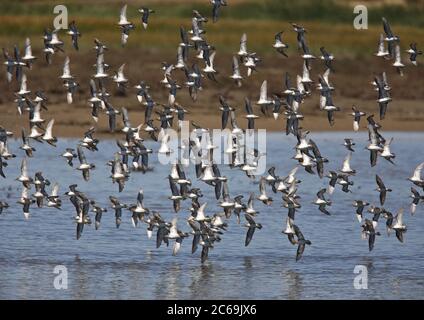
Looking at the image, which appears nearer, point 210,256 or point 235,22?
point 210,256

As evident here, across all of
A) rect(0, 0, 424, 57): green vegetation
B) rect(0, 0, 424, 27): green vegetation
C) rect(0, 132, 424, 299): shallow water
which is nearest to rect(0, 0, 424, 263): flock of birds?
rect(0, 132, 424, 299): shallow water

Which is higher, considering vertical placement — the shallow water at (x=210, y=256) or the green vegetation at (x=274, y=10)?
the green vegetation at (x=274, y=10)

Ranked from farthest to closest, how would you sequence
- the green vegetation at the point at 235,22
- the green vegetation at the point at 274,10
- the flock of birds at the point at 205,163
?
the green vegetation at the point at 274,10 → the green vegetation at the point at 235,22 → the flock of birds at the point at 205,163

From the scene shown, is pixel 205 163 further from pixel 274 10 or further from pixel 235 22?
pixel 274 10

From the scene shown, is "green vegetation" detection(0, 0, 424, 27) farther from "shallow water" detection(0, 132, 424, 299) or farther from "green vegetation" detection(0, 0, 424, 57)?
"shallow water" detection(0, 132, 424, 299)

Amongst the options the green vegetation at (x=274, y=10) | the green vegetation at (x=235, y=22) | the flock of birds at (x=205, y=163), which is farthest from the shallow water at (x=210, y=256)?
the green vegetation at (x=274, y=10)

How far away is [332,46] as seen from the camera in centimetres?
5750

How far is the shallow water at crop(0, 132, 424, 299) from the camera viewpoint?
1078 inches

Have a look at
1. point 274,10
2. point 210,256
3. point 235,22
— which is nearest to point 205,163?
point 210,256

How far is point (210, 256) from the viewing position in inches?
1179

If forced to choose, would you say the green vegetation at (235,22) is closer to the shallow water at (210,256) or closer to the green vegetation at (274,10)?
the green vegetation at (274,10)

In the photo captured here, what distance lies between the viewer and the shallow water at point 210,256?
27391 millimetres
